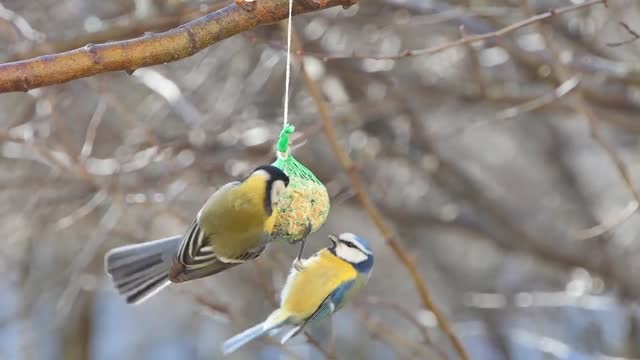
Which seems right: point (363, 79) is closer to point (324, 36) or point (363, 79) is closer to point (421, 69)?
point (324, 36)

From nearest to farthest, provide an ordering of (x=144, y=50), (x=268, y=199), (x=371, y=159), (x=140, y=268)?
(x=144, y=50)
(x=268, y=199)
(x=140, y=268)
(x=371, y=159)

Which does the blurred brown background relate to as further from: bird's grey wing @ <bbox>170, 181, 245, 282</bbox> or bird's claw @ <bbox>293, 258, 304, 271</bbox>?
bird's grey wing @ <bbox>170, 181, 245, 282</bbox>

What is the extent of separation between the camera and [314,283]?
7.04 ft

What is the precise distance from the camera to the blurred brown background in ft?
11.3

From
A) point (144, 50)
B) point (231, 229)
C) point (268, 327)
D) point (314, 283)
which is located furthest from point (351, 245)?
point (144, 50)

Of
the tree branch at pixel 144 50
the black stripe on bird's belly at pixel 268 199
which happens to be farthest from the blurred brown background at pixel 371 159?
the tree branch at pixel 144 50

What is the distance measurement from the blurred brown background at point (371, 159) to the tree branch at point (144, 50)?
111 cm

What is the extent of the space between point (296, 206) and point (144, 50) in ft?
1.56

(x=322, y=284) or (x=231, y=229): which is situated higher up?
(x=231, y=229)

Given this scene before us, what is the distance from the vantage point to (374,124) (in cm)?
439

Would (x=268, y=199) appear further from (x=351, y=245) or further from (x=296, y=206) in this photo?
(x=351, y=245)

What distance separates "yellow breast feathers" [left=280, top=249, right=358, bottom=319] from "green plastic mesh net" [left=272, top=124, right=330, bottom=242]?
21cm

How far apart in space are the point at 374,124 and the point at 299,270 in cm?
227

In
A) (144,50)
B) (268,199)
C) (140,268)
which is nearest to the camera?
(144,50)
